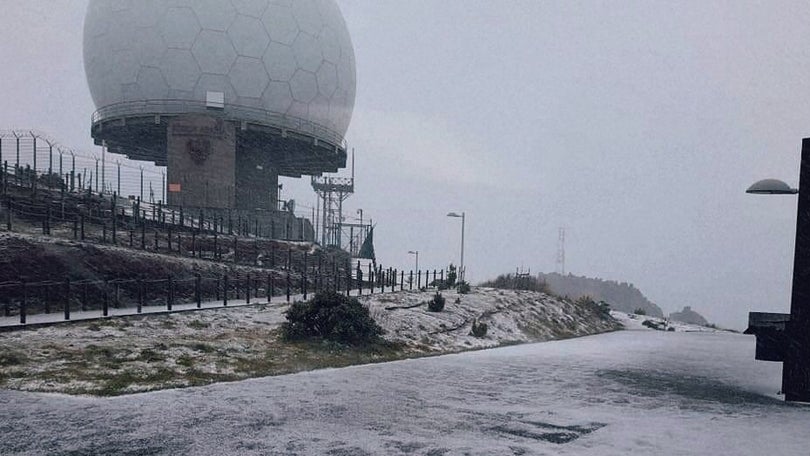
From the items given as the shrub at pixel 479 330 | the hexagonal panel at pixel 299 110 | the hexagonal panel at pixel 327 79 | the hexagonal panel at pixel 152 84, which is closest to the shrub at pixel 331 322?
the shrub at pixel 479 330

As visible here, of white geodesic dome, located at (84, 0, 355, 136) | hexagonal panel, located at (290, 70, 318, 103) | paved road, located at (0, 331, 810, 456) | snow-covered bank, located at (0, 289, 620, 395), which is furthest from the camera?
hexagonal panel, located at (290, 70, 318, 103)

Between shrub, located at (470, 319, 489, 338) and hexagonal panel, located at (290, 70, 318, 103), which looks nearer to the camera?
shrub, located at (470, 319, 489, 338)

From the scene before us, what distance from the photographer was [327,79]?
39500 millimetres

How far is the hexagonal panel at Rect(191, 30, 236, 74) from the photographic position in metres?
34.3

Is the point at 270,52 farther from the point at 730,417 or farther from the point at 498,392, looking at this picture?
the point at 730,417

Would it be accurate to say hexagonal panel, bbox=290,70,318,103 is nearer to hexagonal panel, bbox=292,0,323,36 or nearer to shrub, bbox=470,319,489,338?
hexagonal panel, bbox=292,0,323,36

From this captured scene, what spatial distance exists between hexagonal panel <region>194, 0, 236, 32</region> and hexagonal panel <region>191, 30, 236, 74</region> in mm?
497

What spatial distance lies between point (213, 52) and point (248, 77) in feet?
8.90

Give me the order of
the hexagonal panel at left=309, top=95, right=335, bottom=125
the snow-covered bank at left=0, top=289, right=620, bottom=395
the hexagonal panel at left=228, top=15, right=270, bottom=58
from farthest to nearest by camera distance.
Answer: the hexagonal panel at left=309, top=95, right=335, bottom=125, the hexagonal panel at left=228, top=15, right=270, bottom=58, the snow-covered bank at left=0, top=289, right=620, bottom=395

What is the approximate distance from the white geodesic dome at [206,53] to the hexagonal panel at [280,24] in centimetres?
7

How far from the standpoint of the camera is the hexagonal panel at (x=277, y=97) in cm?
3616

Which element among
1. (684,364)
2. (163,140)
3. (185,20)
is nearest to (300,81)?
(185,20)

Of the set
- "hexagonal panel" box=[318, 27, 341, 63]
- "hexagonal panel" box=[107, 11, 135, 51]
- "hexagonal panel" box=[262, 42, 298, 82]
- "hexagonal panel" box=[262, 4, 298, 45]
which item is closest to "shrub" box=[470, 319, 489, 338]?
"hexagonal panel" box=[262, 42, 298, 82]

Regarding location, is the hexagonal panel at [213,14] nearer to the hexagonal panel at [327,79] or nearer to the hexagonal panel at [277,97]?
the hexagonal panel at [277,97]
